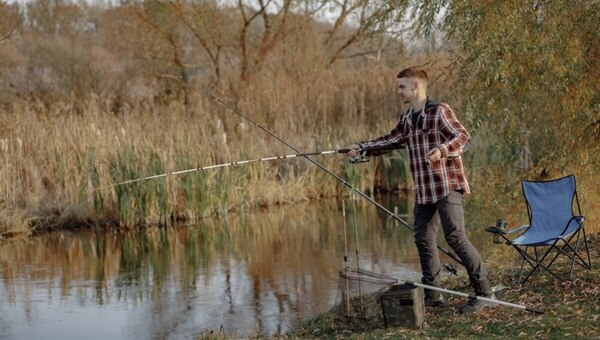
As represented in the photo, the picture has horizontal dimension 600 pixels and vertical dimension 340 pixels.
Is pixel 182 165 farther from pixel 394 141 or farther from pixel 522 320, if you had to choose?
pixel 522 320

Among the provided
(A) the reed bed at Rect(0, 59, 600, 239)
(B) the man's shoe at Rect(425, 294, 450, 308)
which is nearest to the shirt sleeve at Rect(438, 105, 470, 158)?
(B) the man's shoe at Rect(425, 294, 450, 308)

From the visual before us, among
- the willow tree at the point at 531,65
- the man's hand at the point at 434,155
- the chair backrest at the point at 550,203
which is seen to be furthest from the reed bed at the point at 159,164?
the man's hand at the point at 434,155

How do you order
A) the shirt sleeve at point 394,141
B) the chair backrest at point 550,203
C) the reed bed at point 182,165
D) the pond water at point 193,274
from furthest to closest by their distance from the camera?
the reed bed at point 182,165
the pond water at point 193,274
the chair backrest at point 550,203
the shirt sleeve at point 394,141

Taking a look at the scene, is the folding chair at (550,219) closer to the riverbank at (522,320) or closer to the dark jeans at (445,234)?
the riverbank at (522,320)

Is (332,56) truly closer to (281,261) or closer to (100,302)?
(281,261)

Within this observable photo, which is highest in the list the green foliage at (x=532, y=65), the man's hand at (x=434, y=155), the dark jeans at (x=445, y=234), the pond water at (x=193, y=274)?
the green foliage at (x=532, y=65)

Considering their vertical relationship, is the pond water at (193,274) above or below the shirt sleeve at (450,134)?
below

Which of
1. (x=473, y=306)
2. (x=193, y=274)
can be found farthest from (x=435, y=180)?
(x=193, y=274)

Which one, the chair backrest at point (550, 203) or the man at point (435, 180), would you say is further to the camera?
the chair backrest at point (550, 203)

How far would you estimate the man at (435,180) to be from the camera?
654 cm

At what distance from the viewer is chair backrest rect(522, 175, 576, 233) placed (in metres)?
7.92

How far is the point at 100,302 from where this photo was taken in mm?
9766

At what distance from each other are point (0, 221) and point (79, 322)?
6.22 m

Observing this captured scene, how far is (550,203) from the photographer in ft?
26.6
